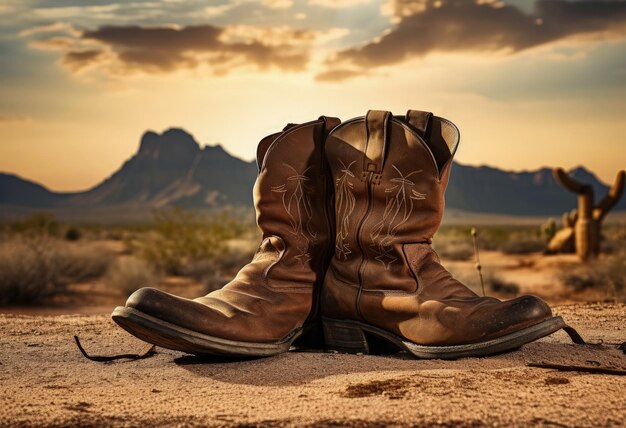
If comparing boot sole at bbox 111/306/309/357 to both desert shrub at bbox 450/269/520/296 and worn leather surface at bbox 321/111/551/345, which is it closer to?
worn leather surface at bbox 321/111/551/345

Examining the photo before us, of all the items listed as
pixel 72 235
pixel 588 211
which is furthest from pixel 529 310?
pixel 72 235

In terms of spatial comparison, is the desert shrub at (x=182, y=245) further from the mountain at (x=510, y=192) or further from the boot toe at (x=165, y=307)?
the mountain at (x=510, y=192)

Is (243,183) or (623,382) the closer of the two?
(623,382)

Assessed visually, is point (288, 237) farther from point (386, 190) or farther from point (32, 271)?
point (32, 271)

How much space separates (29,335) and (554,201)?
10705 centimetres

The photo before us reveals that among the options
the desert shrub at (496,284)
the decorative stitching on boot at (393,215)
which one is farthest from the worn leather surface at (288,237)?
the desert shrub at (496,284)

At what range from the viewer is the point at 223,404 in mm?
2654

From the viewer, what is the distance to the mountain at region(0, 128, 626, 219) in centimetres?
9412

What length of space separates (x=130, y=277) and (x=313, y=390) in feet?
39.2

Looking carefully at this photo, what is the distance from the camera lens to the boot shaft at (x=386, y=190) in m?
3.57

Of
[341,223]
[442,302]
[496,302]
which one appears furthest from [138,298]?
[496,302]

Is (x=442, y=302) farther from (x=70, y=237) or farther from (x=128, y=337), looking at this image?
(x=70, y=237)

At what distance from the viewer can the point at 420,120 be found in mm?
3729

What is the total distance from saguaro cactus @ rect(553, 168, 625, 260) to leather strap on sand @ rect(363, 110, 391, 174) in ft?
45.5
